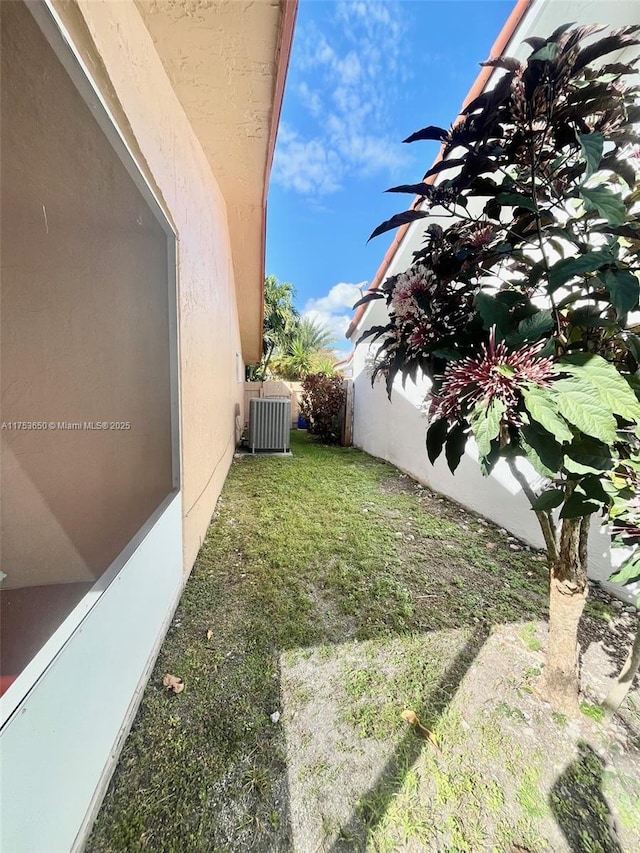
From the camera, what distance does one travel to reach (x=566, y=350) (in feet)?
4.17

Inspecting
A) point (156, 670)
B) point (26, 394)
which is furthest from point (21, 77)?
point (156, 670)

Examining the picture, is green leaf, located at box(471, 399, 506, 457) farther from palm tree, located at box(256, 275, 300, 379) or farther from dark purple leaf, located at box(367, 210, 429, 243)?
palm tree, located at box(256, 275, 300, 379)

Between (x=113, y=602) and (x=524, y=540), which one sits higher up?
(x=113, y=602)

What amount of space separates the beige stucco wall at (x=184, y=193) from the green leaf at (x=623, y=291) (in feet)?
6.29

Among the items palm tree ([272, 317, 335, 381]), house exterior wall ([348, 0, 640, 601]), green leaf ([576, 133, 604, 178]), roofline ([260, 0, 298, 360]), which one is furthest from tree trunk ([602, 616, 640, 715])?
palm tree ([272, 317, 335, 381])

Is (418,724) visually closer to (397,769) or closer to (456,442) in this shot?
(397,769)

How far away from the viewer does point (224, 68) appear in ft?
5.68

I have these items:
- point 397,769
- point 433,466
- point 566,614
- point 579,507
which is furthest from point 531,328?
point 397,769

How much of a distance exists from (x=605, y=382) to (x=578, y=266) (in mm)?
362

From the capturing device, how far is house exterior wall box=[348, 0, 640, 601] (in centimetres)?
208

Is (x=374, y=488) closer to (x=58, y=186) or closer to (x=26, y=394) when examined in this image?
(x=26, y=394)

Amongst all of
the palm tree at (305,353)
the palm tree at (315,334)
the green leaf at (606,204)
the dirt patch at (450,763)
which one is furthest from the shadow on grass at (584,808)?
the palm tree at (315,334)

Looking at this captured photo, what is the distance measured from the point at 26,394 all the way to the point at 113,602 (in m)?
1.11

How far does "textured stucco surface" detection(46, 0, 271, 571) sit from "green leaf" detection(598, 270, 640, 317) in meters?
1.91
